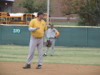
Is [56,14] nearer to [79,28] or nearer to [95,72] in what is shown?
[79,28]

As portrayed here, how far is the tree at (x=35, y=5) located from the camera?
2301 inches

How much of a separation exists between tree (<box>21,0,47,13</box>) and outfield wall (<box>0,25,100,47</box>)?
3066cm

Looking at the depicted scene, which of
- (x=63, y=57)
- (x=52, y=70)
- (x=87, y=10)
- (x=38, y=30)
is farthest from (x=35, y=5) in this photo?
(x=52, y=70)

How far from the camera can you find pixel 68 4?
40.1 m

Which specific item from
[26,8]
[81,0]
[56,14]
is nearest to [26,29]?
[81,0]

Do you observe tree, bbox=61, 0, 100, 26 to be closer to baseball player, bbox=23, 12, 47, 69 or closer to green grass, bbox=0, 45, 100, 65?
green grass, bbox=0, 45, 100, 65

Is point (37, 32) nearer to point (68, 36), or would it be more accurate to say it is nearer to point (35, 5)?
point (68, 36)

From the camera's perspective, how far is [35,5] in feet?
192

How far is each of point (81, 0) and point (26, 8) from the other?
24.4 meters

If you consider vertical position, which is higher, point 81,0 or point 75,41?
point 81,0

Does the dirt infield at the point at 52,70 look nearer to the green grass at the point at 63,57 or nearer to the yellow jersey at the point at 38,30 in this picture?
the yellow jersey at the point at 38,30

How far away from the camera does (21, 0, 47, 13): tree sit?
58438mm

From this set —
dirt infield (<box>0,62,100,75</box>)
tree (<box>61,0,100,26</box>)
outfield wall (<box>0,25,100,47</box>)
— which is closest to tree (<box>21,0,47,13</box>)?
tree (<box>61,0,100,26</box>)

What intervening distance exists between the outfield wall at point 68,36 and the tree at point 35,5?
101 ft
